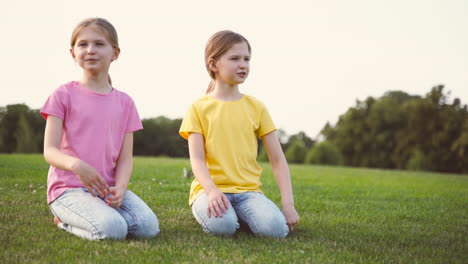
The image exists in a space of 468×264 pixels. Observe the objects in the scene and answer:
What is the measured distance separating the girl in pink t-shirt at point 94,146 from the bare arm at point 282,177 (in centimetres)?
115

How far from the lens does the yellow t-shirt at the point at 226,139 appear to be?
12.7ft

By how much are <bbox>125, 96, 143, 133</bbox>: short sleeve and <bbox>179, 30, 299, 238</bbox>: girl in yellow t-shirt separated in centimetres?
41

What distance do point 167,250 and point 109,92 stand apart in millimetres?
1549

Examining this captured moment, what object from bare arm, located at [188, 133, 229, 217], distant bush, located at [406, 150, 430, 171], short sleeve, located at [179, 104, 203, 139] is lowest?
distant bush, located at [406, 150, 430, 171]

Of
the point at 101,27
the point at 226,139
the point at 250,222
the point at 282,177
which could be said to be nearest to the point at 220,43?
the point at 226,139

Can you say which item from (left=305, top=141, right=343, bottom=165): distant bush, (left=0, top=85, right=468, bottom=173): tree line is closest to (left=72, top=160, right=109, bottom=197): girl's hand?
(left=0, top=85, right=468, bottom=173): tree line

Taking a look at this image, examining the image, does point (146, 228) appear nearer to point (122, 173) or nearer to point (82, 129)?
point (122, 173)

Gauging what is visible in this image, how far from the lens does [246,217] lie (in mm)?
3756

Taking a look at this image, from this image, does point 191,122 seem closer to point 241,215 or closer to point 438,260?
point 241,215

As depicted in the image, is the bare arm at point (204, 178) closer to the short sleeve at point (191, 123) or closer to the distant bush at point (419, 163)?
the short sleeve at point (191, 123)

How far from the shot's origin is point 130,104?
12.7 feet

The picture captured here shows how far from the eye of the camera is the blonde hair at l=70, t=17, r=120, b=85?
3.55m

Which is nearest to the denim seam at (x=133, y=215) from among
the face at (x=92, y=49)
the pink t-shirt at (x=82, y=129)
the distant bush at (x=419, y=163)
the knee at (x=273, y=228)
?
the pink t-shirt at (x=82, y=129)

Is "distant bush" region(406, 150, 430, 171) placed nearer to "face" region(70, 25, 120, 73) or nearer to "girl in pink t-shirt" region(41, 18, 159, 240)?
"girl in pink t-shirt" region(41, 18, 159, 240)
